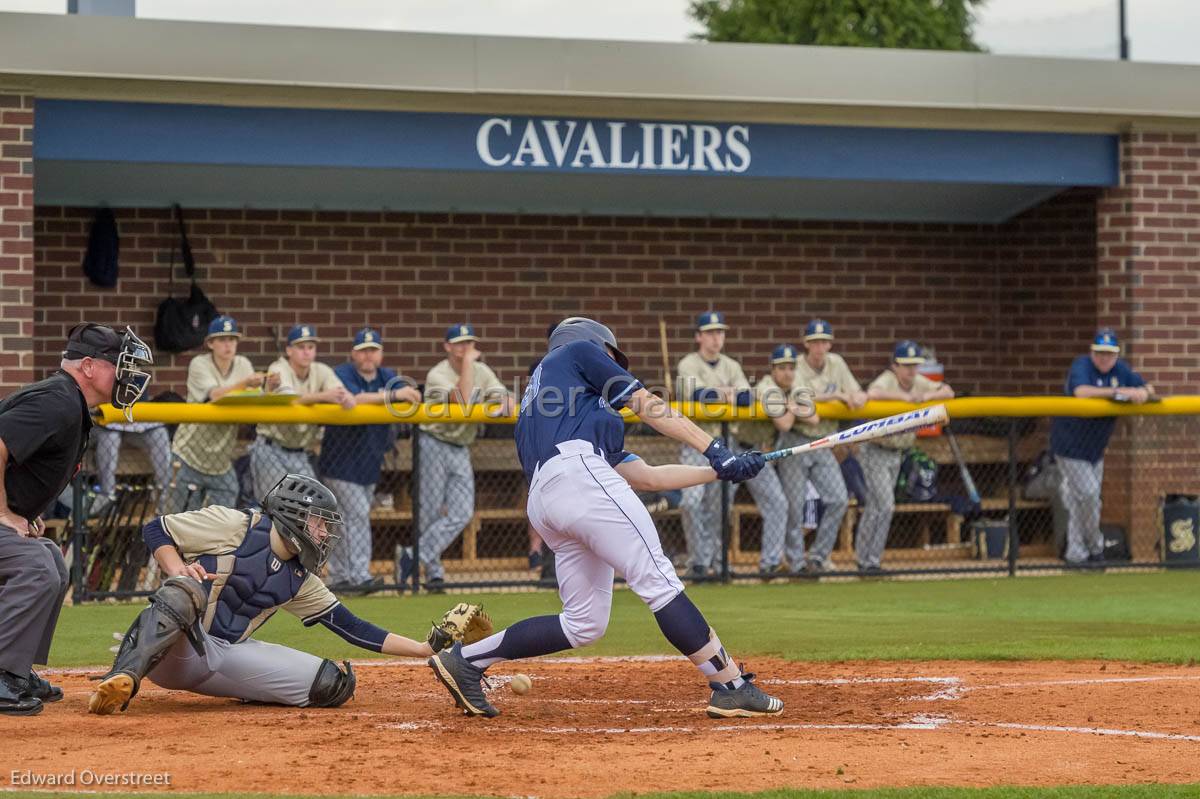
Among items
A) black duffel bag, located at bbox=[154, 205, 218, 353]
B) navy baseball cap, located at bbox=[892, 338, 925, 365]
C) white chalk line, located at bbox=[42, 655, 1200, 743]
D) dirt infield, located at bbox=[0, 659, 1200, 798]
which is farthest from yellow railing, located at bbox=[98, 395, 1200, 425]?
dirt infield, located at bbox=[0, 659, 1200, 798]

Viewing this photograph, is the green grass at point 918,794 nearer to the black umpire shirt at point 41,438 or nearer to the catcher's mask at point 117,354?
the black umpire shirt at point 41,438

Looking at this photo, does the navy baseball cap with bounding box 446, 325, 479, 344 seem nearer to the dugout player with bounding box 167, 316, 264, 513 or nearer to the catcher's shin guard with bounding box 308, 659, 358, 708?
the dugout player with bounding box 167, 316, 264, 513

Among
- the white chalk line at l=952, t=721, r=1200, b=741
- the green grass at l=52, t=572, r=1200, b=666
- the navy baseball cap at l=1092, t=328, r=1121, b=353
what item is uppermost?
the navy baseball cap at l=1092, t=328, r=1121, b=353

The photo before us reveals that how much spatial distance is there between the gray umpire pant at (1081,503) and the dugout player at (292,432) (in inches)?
232

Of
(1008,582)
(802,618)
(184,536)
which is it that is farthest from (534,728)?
(1008,582)

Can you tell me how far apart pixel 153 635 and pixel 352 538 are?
528cm

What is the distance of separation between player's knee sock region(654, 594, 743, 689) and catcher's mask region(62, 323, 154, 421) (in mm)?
2361

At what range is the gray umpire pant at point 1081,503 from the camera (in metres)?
12.8

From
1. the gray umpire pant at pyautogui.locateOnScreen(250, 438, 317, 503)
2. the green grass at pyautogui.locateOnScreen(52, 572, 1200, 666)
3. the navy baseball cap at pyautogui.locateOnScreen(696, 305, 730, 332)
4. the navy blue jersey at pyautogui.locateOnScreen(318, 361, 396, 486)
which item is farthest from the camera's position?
the navy baseball cap at pyautogui.locateOnScreen(696, 305, 730, 332)

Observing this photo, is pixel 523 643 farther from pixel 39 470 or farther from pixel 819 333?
pixel 819 333

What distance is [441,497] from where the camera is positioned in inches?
454

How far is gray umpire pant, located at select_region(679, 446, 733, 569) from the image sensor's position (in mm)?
11727

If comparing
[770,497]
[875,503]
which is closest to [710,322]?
[770,497]

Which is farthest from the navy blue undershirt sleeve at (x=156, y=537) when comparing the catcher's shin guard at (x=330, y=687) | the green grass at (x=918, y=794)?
the green grass at (x=918, y=794)
